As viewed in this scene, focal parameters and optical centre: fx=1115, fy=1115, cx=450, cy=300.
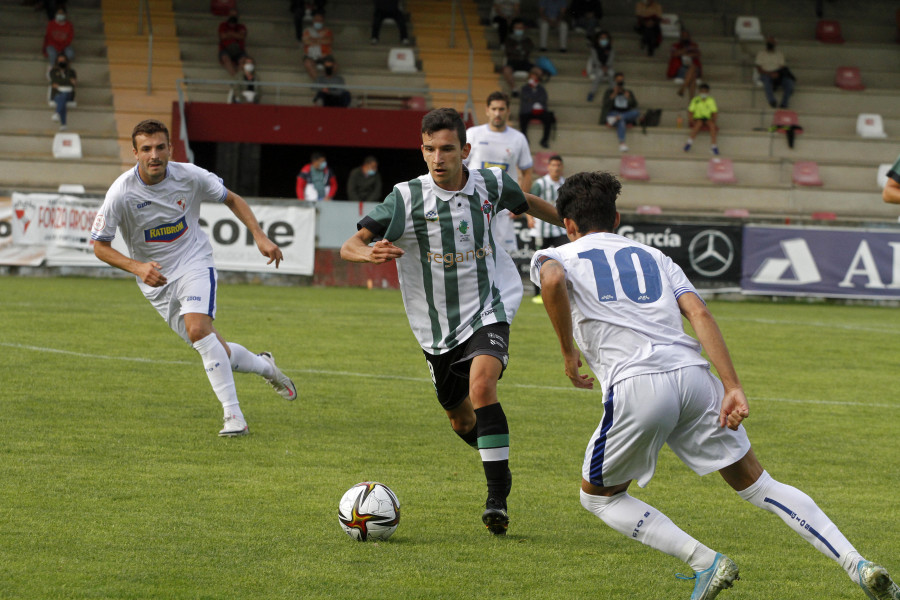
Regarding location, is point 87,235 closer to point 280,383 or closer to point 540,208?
point 280,383

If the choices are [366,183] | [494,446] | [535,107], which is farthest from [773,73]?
[494,446]

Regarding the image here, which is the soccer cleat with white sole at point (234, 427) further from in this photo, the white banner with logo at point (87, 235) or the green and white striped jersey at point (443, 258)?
the white banner with logo at point (87, 235)

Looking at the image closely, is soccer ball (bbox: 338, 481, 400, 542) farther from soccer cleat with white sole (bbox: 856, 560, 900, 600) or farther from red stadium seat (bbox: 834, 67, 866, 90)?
red stadium seat (bbox: 834, 67, 866, 90)

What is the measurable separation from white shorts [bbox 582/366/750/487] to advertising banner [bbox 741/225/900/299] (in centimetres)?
1492

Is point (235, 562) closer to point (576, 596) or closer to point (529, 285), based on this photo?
point (576, 596)

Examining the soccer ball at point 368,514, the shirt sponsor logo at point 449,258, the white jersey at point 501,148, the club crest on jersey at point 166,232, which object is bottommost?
the soccer ball at point 368,514

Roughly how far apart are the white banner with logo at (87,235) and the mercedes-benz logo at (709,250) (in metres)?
6.28

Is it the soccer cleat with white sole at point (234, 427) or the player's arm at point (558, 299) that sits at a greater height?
the player's arm at point (558, 299)

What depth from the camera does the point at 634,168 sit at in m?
25.6

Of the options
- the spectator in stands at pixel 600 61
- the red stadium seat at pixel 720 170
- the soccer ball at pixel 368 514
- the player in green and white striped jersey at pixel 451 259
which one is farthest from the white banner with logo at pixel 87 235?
the soccer ball at pixel 368 514

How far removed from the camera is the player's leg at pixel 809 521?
384cm

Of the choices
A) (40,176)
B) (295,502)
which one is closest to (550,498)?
(295,502)

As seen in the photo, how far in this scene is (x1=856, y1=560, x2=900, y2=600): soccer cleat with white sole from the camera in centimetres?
380

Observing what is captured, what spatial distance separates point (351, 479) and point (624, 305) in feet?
7.89
